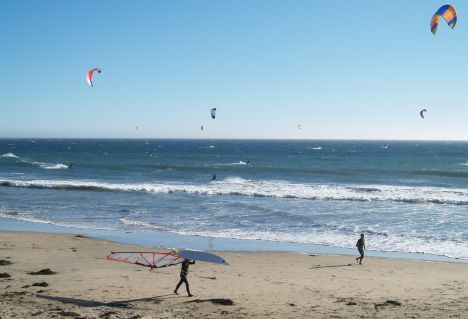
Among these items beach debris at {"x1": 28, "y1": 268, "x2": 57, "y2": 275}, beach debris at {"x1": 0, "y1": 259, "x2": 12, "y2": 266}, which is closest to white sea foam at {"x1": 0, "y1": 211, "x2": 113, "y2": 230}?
beach debris at {"x1": 0, "y1": 259, "x2": 12, "y2": 266}

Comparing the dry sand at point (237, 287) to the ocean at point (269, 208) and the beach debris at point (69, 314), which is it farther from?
the ocean at point (269, 208)

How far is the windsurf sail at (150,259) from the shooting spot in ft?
35.6

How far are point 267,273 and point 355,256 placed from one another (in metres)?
3.82

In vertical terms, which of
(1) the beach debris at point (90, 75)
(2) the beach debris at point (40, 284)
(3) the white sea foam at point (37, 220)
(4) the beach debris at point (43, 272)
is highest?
(1) the beach debris at point (90, 75)

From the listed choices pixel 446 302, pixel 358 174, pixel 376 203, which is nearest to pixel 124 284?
pixel 446 302

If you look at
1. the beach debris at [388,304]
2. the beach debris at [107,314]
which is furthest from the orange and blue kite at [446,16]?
the beach debris at [107,314]

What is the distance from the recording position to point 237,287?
420 inches

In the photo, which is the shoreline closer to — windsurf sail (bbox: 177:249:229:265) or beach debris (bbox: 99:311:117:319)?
windsurf sail (bbox: 177:249:229:265)

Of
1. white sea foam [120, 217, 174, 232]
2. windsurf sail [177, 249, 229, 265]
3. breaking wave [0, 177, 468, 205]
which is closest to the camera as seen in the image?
windsurf sail [177, 249, 229, 265]

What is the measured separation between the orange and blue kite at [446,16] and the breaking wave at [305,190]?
41.4 feet

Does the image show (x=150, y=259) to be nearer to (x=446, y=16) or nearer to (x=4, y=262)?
(x=4, y=262)

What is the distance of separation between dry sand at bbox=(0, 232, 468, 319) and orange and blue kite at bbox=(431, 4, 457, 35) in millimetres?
8387

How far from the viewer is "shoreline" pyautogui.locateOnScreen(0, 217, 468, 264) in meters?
15.1

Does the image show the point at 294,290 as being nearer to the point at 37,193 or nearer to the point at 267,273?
the point at 267,273
